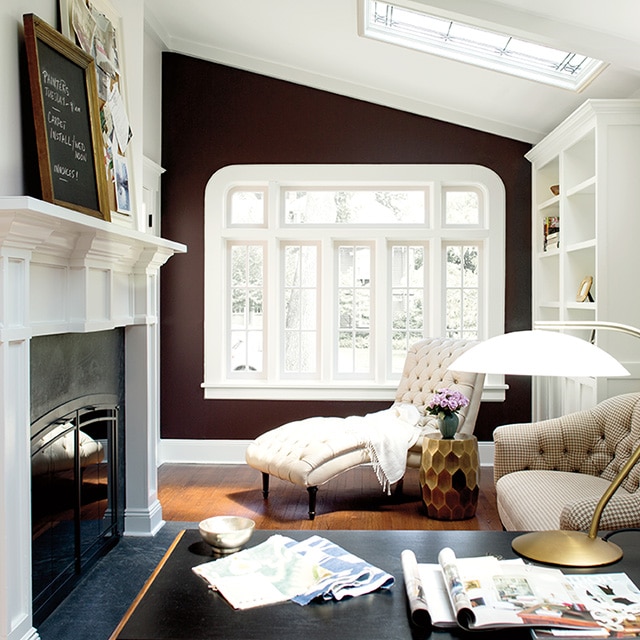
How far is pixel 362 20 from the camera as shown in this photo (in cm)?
413

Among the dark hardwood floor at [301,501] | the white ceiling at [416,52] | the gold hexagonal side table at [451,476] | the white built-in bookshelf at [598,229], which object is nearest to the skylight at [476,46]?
the white ceiling at [416,52]

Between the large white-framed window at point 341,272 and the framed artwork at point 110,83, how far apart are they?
76.9 inches

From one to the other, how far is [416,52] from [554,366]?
3.37 meters

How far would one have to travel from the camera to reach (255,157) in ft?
18.6

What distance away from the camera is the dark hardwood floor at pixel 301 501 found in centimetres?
421

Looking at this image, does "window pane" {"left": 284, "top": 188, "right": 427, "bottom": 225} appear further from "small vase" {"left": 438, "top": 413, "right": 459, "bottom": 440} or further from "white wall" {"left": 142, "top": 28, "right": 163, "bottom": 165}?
"small vase" {"left": 438, "top": 413, "right": 459, "bottom": 440}

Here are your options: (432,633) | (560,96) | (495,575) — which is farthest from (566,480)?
(560,96)

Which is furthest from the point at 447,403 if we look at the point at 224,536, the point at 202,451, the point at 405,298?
the point at 224,536

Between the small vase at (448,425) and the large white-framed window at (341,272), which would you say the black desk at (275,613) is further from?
the large white-framed window at (341,272)

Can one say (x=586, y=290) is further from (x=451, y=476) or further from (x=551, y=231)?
(x=451, y=476)

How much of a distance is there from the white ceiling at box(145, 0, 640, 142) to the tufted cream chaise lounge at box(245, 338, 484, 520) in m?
1.70

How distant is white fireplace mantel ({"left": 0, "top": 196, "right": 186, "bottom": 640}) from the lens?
7.84 feet

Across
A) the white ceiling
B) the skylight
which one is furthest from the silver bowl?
the skylight

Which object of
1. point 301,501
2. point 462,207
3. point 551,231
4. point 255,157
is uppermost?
point 255,157
